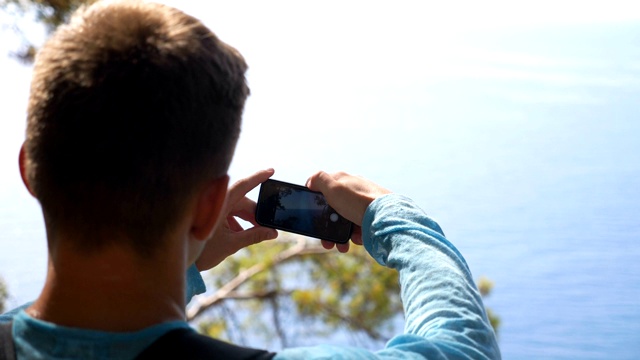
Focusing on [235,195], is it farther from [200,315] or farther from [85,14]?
[200,315]

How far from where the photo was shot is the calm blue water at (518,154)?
3961 millimetres

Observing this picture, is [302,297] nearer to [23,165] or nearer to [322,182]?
[322,182]

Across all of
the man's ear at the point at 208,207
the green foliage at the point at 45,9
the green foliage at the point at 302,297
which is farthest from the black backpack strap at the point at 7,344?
the green foliage at the point at 302,297

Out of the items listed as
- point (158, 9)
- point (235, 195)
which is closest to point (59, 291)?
point (158, 9)

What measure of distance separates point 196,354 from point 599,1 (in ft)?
9.69

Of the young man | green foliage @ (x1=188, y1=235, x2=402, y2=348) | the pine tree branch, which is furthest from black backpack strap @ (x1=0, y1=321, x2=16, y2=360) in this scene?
the pine tree branch

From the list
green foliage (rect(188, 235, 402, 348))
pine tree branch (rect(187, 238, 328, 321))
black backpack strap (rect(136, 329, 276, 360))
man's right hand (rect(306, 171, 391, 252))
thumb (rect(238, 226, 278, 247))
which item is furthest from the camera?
pine tree branch (rect(187, 238, 328, 321))

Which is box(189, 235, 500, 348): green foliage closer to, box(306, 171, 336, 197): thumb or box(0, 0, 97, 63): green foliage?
box(0, 0, 97, 63): green foliage

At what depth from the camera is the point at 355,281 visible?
311 centimetres

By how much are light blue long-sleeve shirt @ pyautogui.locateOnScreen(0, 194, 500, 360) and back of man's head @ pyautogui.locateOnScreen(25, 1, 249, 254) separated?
Answer: 63 mm

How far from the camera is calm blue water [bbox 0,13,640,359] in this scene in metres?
3.96

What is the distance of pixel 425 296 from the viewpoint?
2.22 feet

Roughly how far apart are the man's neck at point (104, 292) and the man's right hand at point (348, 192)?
286 millimetres

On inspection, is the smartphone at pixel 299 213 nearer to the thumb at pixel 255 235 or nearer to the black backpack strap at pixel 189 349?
the thumb at pixel 255 235
